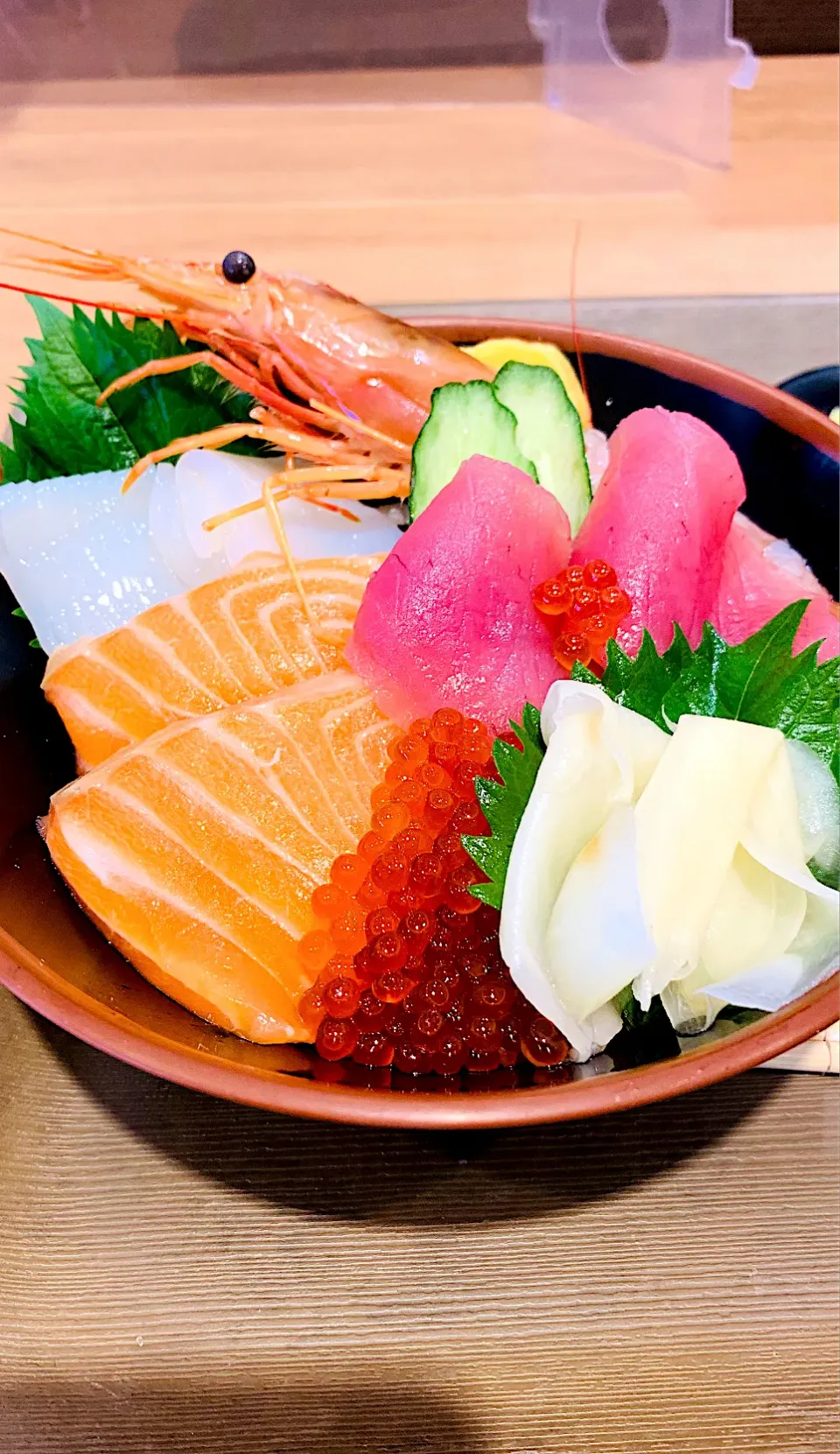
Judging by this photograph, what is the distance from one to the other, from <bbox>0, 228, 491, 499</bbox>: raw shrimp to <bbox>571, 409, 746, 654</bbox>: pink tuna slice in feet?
1.18

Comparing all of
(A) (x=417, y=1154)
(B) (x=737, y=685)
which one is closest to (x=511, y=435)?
(B) (x=737, y=685)

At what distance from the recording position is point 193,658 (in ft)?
3.38

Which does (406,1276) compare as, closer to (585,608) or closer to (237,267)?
(585,608)

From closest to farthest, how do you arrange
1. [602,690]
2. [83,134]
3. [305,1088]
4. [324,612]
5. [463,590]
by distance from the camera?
[305,1088]
[602,690]
[463,590]
[324,612]
[83,134]

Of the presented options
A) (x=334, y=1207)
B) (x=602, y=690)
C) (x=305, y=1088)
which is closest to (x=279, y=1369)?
(x=334, y=1207)

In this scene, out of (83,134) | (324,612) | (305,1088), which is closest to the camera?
(305,1088)

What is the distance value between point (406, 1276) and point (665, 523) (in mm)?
784

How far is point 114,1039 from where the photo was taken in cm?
76

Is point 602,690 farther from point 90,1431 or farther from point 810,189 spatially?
point 810,189

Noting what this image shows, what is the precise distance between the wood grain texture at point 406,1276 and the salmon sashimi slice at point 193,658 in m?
0.34

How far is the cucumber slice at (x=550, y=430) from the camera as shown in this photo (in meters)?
1.17

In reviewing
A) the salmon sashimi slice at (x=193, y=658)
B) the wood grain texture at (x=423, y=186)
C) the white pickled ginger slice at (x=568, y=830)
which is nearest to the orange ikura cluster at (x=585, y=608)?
the white pickled ginger slice at (x=568, y=830)

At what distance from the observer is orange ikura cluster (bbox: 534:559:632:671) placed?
0.95m

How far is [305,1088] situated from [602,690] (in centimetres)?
42
